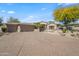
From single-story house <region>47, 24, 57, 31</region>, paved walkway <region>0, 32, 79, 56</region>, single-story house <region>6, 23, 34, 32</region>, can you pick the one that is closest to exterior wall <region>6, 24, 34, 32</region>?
single-story house <region>6, 23, 34, 32</region>

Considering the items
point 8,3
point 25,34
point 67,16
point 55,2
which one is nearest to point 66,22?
point 67,16

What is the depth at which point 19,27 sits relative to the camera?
20.2 ft

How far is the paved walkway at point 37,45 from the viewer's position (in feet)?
18.9

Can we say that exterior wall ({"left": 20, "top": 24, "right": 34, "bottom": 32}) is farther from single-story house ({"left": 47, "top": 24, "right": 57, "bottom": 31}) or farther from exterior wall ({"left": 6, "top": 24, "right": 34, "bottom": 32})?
single-story house ({"left": 47, "top": 24, "right": 57, "bottom": 31})

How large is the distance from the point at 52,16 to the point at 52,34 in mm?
459

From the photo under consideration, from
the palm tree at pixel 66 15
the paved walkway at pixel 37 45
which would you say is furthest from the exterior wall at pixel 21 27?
the palm tree at pixel 66 15

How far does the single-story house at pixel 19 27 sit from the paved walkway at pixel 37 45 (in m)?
0.13

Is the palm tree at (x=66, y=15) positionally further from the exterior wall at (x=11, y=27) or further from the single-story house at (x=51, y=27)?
the exterior wall at (x=11, y=27)

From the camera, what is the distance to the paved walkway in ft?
18.9

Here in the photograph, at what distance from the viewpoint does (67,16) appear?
Answer: 6156mm

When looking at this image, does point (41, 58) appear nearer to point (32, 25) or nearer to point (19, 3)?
point (32, 25)

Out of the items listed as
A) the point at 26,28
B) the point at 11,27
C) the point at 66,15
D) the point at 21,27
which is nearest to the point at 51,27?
the point at 66,15

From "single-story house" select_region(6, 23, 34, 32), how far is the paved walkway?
13 centimetres

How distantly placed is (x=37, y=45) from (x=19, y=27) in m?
0.69
